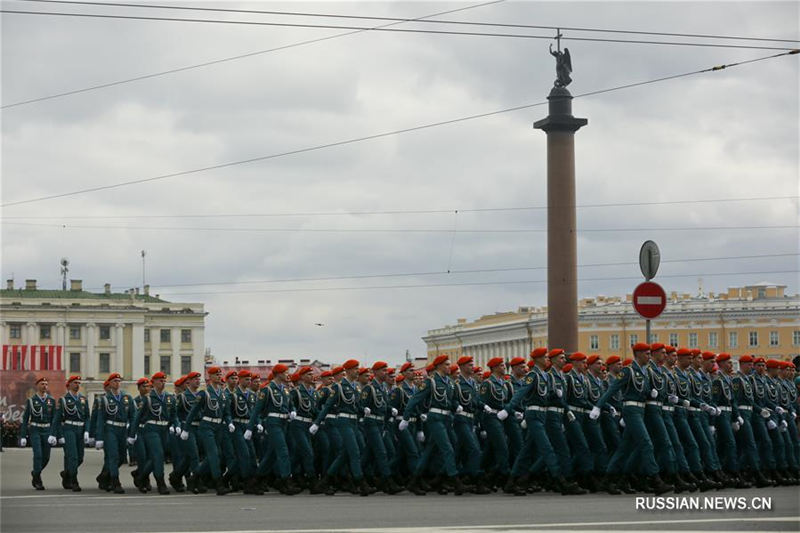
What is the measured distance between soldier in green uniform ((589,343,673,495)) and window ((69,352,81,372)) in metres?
114

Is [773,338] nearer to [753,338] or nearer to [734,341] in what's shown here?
[753,338]

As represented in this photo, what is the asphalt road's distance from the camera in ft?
45.6

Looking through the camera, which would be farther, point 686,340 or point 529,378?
point 686,340

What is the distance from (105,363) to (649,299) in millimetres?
113702

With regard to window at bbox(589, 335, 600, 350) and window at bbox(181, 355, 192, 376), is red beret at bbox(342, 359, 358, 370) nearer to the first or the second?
window at bbox(589, 335, 600, 350)

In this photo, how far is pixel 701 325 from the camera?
117250 millimetres

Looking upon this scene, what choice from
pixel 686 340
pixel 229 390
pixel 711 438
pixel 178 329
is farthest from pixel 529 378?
pixel 178 329

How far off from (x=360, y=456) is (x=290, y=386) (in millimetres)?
1636

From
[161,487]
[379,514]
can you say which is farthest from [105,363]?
[379,514]

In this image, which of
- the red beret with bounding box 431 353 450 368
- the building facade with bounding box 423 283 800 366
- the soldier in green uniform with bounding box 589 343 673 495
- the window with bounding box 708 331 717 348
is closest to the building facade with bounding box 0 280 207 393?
the building facade with bounding box 423 283 800 366

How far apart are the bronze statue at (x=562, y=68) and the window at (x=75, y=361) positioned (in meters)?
100

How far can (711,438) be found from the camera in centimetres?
1847

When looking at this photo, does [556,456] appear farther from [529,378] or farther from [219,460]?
[219,460]

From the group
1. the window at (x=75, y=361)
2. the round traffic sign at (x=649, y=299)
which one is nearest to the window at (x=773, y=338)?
the window at (x=75, y=361)
